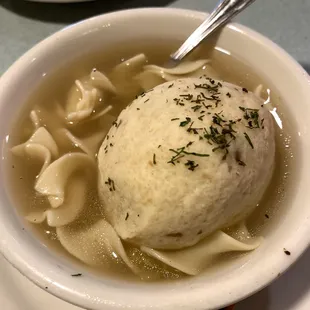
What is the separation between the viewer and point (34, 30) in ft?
5.64

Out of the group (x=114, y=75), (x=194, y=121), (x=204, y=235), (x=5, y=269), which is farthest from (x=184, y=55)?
(x=5, y=269)

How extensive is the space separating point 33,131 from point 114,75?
1.00 feet

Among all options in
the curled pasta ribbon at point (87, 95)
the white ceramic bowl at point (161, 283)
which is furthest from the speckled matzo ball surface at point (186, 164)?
the curled pasta ribbon at point (87, 95)

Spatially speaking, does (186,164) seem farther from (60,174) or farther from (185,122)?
(60,174)

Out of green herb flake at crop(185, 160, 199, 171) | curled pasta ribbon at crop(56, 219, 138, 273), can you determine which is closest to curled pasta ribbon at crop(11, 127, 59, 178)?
curled pasta ribbon at crop(56, 219, 138, 273)

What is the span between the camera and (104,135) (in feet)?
4.23

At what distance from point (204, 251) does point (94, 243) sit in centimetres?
25

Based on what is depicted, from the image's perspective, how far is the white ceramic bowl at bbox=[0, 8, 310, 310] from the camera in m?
0.91

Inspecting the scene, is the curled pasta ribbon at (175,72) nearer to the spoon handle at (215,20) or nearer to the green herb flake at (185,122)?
the spoon handle at (215,20)

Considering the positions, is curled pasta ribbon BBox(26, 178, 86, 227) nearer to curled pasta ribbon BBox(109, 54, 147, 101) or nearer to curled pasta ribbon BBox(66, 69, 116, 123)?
curled pasta ribbon BBox(66, 69, 116, 123)

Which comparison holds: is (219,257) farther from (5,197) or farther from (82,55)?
(82,55)

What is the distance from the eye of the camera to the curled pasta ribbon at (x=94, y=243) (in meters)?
1.08

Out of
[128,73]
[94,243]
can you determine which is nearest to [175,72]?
[128,73]

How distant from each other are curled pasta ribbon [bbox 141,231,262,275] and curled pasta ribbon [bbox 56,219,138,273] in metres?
0.07
